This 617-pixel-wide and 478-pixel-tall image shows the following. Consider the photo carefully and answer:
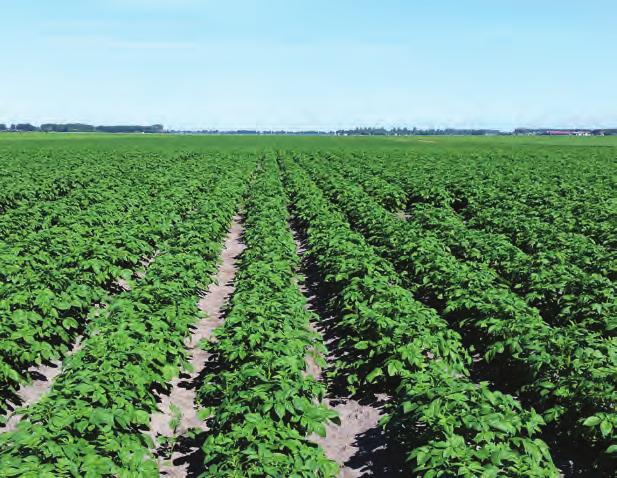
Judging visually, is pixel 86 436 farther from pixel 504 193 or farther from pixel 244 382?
pixel 504 193

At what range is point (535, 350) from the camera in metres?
6.56

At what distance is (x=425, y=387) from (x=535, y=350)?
2183 millimetres

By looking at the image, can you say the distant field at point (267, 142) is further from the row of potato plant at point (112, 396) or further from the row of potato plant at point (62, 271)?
the row of potato plant at point (112, 396)

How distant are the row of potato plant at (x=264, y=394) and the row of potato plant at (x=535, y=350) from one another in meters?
2.76

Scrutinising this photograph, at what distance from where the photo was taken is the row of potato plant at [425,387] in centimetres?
428

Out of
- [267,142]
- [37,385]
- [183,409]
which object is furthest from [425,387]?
[267,142]

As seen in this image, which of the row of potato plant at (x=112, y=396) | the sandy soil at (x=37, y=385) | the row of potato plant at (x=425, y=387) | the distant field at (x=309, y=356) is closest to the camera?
the row of potato plant at (x=112, y=396)

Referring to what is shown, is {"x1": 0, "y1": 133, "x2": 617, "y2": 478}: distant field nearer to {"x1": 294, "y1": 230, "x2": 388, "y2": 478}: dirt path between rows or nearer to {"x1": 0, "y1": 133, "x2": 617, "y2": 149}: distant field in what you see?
{"x1": 294, "y1": 230, "x2": 388, "y2": 478}: dirt path between rows

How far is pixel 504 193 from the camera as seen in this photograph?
21625 millimetres

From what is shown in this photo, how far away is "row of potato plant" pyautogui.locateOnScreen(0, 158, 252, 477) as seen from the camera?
4.08 m

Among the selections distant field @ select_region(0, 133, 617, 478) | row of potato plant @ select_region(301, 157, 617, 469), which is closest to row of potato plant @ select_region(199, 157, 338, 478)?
distant field @ select_region(0, 133, 617, 478)

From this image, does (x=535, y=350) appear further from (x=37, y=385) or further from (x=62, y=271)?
(x=62, y=271)

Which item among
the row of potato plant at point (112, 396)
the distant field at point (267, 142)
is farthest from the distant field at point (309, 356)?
the distant field at point (267, 142)

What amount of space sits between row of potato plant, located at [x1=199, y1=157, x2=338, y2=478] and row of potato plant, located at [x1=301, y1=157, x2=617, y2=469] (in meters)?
2.76
